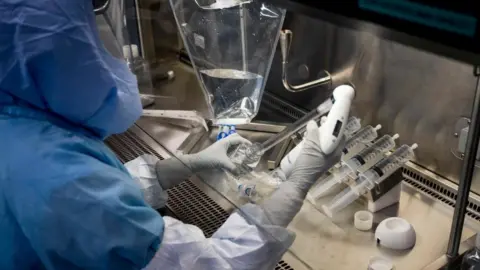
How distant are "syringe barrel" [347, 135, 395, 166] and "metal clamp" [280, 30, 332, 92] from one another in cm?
26

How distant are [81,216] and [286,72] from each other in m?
0.95

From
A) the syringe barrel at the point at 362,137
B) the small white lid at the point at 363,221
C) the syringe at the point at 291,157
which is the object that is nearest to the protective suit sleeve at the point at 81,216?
the syringe at the point at 291,157

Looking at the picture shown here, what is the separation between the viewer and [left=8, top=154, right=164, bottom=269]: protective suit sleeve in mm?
888

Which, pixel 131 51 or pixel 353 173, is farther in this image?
pixel 131 51

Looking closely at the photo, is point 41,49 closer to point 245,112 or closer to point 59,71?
point 59,71

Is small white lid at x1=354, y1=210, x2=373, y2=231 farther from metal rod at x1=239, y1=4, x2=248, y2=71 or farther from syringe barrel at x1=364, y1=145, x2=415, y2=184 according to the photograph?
metal rod at x1=239, y1=4, x2=248, y2=71

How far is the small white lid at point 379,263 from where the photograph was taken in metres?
1.12

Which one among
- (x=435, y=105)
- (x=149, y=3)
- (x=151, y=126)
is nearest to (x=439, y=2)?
(x=435, y=105)

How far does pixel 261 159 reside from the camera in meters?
1.43

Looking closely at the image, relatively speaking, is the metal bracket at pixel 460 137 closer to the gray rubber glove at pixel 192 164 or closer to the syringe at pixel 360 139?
the syringe at pixel 360 139

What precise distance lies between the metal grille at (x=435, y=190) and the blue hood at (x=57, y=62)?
80 centimetres

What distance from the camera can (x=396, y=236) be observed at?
1.19 metres

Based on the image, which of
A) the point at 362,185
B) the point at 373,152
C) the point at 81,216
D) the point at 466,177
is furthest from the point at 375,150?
the point at 81,216

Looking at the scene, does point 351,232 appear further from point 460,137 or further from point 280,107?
point 280,107
